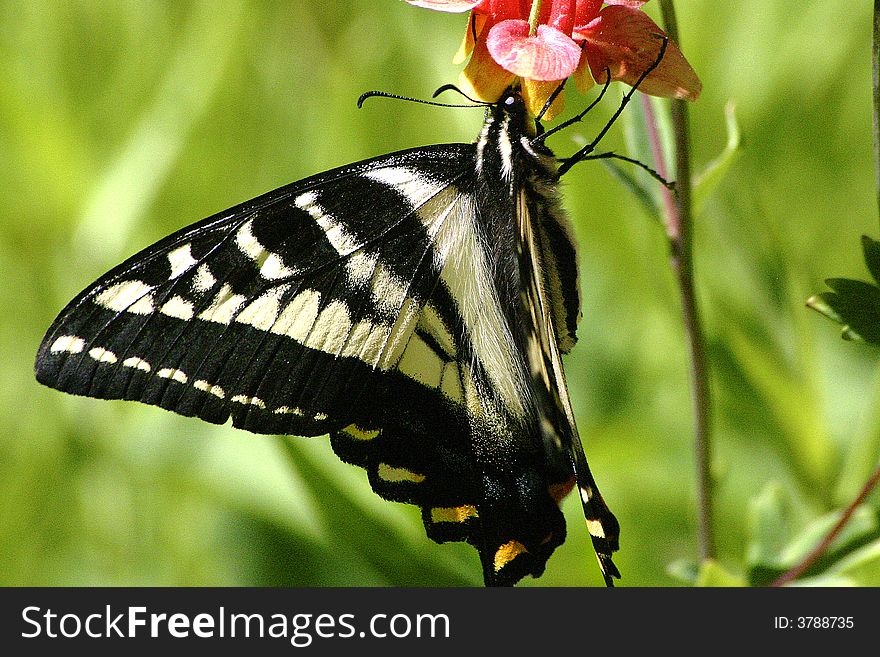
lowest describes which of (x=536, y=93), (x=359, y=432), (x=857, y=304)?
(x=359, y=432)

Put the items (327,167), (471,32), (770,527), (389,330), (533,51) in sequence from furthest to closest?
(327,167)
(770,527)
(389,330)
(471,32)
(533,51)

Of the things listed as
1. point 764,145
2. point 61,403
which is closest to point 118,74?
point 61,403

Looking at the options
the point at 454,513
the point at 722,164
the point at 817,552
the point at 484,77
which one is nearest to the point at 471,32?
the point at 484,77

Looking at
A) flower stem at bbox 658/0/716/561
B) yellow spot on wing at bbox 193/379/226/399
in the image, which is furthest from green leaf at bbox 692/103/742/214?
yellow spot on wing at bbox 193/379/226/399

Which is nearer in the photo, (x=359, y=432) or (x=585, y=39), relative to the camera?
(x=585, y=39)

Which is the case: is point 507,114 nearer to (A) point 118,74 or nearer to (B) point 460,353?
(B) point 460,353

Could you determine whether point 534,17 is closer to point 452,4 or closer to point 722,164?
point 452,4
